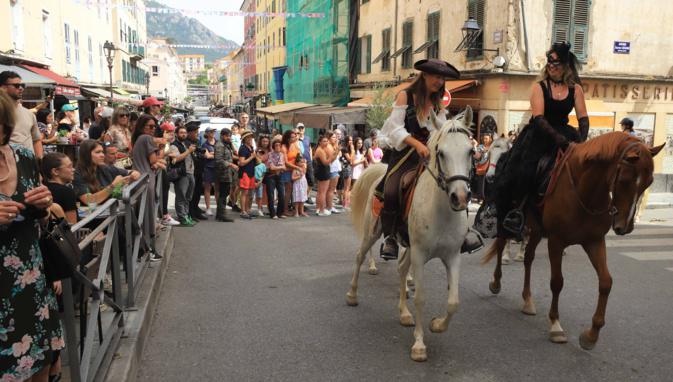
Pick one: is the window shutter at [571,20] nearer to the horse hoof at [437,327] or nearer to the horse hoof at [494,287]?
the horse hoof at [494,287]

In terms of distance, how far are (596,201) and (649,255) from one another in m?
4.87

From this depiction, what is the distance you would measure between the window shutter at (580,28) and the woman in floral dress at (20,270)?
55.6ft

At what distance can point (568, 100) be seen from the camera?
5.48 m

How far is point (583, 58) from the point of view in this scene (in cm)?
1689

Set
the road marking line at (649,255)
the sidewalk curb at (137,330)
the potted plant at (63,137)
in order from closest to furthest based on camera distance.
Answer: the sidewalk curb at (137,330)
the road marking line at (649,255)
the potted plant at (63,137)

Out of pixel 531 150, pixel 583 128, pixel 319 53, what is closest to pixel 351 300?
pixel 531 150

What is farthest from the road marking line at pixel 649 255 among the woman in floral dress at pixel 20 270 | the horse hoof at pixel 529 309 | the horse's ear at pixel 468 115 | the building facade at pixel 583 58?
the woman in floral dress at pixel 20 270

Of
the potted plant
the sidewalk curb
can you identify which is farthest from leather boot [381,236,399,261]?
the potted plant

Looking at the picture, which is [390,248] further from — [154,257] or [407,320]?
[154,257]

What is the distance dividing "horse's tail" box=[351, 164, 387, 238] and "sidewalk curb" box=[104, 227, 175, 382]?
7.99ft

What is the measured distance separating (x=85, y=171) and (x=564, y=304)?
541 cm

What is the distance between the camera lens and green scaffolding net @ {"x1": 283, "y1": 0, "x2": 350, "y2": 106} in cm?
3020

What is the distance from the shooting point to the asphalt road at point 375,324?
174 inches

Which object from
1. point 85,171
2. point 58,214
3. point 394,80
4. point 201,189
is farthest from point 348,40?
point 58,214
